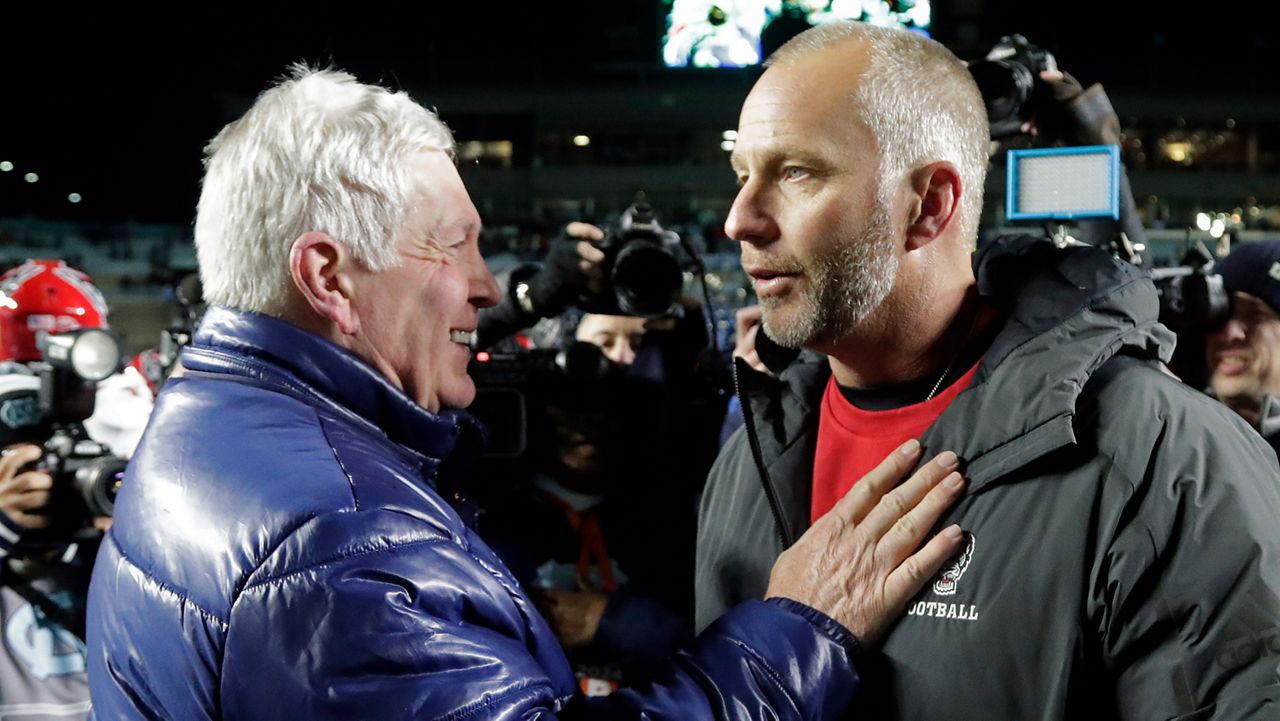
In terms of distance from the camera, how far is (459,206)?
1.32 m

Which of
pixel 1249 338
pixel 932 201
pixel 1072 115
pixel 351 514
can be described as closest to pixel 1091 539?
pixel 932 201

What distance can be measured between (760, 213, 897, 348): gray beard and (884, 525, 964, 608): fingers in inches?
11.8

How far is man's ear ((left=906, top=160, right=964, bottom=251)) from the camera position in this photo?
1352mm

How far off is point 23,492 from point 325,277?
161 centimetres

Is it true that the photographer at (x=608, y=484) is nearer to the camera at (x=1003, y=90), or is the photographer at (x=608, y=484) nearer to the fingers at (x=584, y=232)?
the fingers at (x=584, y=232)

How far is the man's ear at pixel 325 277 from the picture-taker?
120 cm

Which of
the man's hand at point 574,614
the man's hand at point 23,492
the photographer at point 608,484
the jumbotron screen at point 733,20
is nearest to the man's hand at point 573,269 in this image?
the photographer at point 608,484

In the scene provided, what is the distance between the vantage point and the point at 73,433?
2559 mm

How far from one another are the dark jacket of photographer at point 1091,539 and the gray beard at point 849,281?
0.52 ft

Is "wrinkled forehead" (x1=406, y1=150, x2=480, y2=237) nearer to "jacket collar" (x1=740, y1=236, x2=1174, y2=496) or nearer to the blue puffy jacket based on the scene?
the blue puffy jacket

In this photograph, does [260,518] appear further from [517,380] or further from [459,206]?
[517,380]


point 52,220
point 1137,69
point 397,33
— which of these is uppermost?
point 397,33

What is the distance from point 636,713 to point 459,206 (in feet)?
2.02

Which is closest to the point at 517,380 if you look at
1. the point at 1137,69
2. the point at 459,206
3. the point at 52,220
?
the point at 459,206
